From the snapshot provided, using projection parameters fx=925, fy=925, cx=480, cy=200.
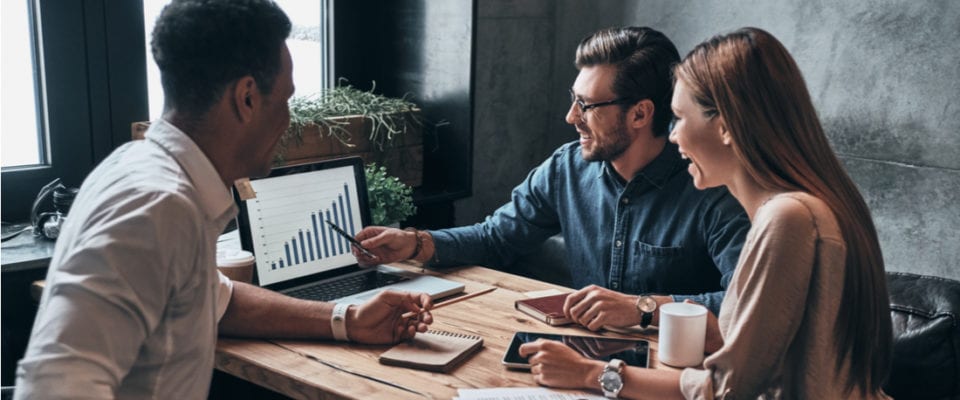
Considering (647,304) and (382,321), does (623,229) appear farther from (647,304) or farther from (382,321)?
(382,321)

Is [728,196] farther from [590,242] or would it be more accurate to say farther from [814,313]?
[814,313]

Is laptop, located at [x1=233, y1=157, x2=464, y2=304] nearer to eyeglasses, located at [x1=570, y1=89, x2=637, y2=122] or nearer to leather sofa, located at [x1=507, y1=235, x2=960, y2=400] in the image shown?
eyeglasses, located at [x1=570, y1=89, x2=637, y2=122]

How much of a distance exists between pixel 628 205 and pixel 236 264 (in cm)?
96

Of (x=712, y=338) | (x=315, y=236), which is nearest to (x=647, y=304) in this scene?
(x=712, y=338)

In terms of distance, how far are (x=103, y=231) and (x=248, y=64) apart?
0.31 m

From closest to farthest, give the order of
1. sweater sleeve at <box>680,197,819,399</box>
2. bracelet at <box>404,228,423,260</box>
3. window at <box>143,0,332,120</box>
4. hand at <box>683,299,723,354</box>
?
1. sweater sleeve at <box>680,197,819,399</box>
2. hand at <box>683,299,723,354</box>
3. bracelet at <box>404,228,423,260</box>
4. window at <box>143,0,332,120</box>

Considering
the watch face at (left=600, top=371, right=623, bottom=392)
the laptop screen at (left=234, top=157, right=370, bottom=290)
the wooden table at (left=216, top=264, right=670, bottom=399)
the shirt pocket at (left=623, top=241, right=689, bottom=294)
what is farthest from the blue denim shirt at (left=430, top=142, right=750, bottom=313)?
the watch face at (left=600, top=371, right=623, bottom=392)

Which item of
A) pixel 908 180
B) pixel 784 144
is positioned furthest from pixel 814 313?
pixel 908 180

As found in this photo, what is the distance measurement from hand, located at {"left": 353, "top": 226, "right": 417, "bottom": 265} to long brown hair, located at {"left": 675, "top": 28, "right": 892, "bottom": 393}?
3.22 ft

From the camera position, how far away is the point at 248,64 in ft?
4.05

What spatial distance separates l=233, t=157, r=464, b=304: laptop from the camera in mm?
2096

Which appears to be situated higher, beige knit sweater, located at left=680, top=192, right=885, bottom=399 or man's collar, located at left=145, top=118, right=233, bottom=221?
man's collar, located at left=145, top=118, right=233, bottom=221

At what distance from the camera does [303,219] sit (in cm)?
219

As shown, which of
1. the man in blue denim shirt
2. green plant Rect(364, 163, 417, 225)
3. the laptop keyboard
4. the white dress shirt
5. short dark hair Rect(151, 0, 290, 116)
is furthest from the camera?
green plant Rect(364, 163, 417, 225)
